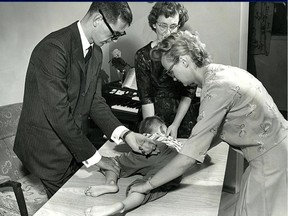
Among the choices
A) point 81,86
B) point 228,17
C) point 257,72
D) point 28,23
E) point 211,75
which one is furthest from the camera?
point 257,72

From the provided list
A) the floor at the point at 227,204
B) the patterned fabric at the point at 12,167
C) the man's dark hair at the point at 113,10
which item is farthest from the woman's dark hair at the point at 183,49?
the floor at the point at 227,204

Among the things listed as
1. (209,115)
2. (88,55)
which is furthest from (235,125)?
(88,55)

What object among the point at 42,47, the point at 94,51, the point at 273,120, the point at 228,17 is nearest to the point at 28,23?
the point at 94,51

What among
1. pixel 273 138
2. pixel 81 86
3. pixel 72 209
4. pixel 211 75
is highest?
pixel 211 75

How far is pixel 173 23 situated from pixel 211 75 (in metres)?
0.87

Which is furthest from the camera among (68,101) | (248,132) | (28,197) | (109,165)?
(28,197)

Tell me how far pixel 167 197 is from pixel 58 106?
2.02ft

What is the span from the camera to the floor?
2815 millimetres

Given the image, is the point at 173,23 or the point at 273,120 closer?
the point at 273,120

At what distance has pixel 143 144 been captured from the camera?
1845mm

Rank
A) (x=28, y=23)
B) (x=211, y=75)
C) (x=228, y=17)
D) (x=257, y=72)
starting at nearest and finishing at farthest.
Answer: (x=211, y=75)
(x=28, y=23)
(x=228, y=17)
(x=257, y=72)

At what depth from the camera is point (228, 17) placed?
2846 millimetres

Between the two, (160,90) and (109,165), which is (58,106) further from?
(160,90)

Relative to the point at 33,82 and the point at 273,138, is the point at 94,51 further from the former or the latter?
the point at 273,138
